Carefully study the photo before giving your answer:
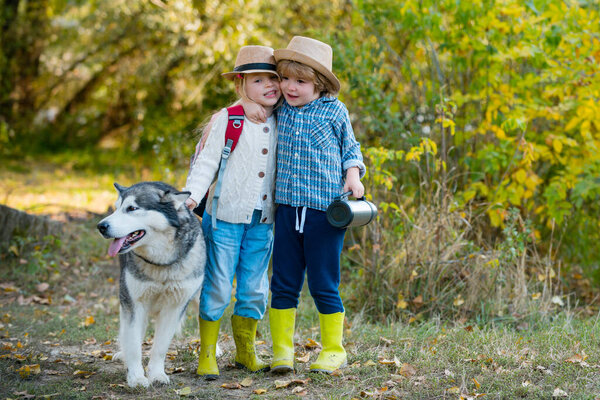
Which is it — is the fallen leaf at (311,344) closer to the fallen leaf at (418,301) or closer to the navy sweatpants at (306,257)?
the navy sweatpants at (306,257)

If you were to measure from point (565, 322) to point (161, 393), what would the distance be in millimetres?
3078

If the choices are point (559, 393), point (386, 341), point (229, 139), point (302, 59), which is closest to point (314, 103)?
point (302, 59)

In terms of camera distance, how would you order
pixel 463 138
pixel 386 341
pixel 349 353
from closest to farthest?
1. pixel 349 353
2. pixel 386 341
3. pixel 463 138

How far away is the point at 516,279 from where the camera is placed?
5.15 m

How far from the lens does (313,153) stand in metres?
3.62

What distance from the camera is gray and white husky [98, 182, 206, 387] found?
11.0 feet

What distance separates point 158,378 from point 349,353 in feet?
4.18

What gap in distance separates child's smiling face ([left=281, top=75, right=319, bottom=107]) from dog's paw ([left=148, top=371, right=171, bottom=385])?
175 cm

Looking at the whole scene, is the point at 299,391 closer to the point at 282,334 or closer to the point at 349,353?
the point at 282,334

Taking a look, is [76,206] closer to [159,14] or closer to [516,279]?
[159,14]

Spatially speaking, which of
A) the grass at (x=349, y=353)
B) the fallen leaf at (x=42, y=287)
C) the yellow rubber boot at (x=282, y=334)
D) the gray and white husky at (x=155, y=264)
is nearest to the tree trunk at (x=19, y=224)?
the grass at (x=349, y=353)

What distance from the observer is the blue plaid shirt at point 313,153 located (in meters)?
3.62

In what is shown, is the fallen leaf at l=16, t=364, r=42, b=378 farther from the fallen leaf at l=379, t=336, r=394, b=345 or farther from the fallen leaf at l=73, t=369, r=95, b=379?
the fallen leaf at l=379, t=336, r=394, b=345

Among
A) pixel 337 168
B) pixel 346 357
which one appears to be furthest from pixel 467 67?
pixel 346 357
